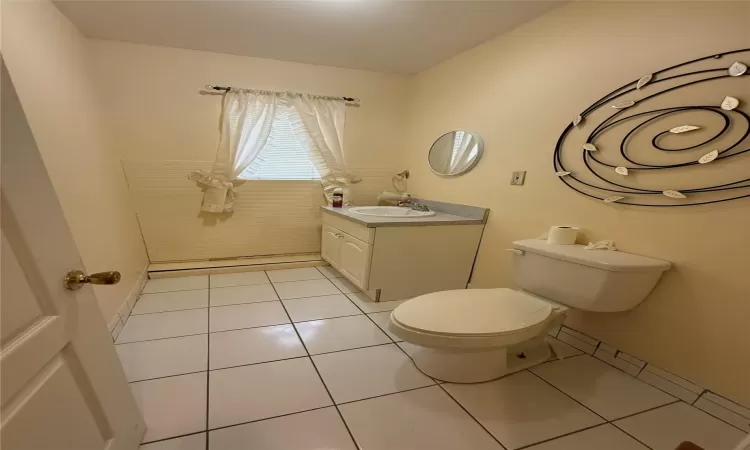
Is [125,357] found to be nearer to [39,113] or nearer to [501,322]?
[39,113]

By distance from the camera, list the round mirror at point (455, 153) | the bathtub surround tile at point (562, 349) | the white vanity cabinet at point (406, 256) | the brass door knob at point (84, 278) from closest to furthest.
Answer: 1. the brass door knob at point (84, 278)
2. the bathtub surround tile at point (562, 349)
3. the white vanity cabinet at point (406, 256)
4. the round mirror at point (455, 153)

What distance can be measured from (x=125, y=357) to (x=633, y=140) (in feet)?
8.74

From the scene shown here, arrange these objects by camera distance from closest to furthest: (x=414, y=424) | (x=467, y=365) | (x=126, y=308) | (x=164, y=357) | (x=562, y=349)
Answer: (x=414, y=424) < (x=467, y=365) < (x=164, y=357) < (x=562, y=349) < (x=126, y=308)

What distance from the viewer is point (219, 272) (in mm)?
2611

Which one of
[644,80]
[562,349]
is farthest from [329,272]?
[644,80]

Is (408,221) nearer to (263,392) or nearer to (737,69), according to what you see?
(263,392)

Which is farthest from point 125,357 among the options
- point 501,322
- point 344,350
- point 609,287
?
point 609,287

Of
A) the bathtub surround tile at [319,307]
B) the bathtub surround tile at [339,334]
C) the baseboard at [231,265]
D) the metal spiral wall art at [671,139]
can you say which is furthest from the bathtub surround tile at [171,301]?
the metal spiral wall art at [671,139]

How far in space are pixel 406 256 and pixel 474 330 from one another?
0.96 meters

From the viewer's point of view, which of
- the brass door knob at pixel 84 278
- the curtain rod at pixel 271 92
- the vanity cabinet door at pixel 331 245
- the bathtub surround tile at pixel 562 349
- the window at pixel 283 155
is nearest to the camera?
the brass door knob at pixel 84 278

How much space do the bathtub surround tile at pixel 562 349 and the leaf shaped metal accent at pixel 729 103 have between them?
1.27 metres

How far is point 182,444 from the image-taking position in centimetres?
102

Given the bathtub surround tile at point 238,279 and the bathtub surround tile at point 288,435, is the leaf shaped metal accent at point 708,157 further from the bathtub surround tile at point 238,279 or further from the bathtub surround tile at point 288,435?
the bathtub surround tile at point 238,279

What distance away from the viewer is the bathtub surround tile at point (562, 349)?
1.62 meters
